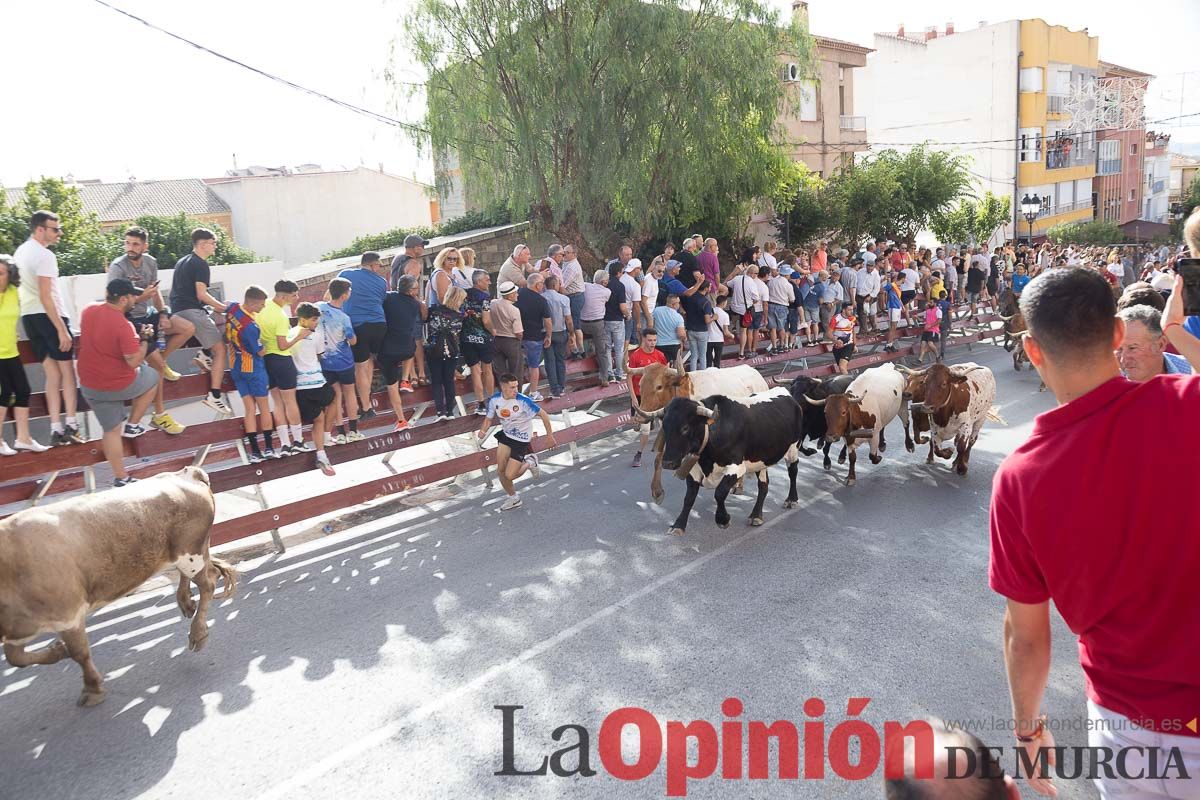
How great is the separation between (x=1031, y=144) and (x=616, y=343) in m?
44.7

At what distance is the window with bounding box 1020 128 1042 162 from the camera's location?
4725 cm

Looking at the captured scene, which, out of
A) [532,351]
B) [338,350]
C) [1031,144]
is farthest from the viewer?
[1031,144]

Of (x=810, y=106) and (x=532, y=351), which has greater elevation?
(x=810, y=106)

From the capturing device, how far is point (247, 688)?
5.72m

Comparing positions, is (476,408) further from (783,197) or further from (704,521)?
(783,197)

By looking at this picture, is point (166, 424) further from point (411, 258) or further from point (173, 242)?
point (173, 242)


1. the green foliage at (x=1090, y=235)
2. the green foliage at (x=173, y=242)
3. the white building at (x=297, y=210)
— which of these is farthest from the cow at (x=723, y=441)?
the green foliage at (x=1090, y=235)

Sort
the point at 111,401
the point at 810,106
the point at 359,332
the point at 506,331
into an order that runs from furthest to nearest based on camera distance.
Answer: the point at 810,106, the point at 506,331, the point at 359,332, the point at 111,401

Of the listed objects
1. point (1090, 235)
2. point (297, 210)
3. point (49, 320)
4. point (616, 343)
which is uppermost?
point (297, 210)

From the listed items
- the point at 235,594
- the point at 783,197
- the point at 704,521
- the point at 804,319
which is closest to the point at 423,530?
the point at 235,594

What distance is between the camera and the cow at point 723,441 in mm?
7996

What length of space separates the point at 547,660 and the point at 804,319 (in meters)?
13.1

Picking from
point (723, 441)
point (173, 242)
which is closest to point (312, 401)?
point (723, 441)

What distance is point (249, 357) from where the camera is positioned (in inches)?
337
